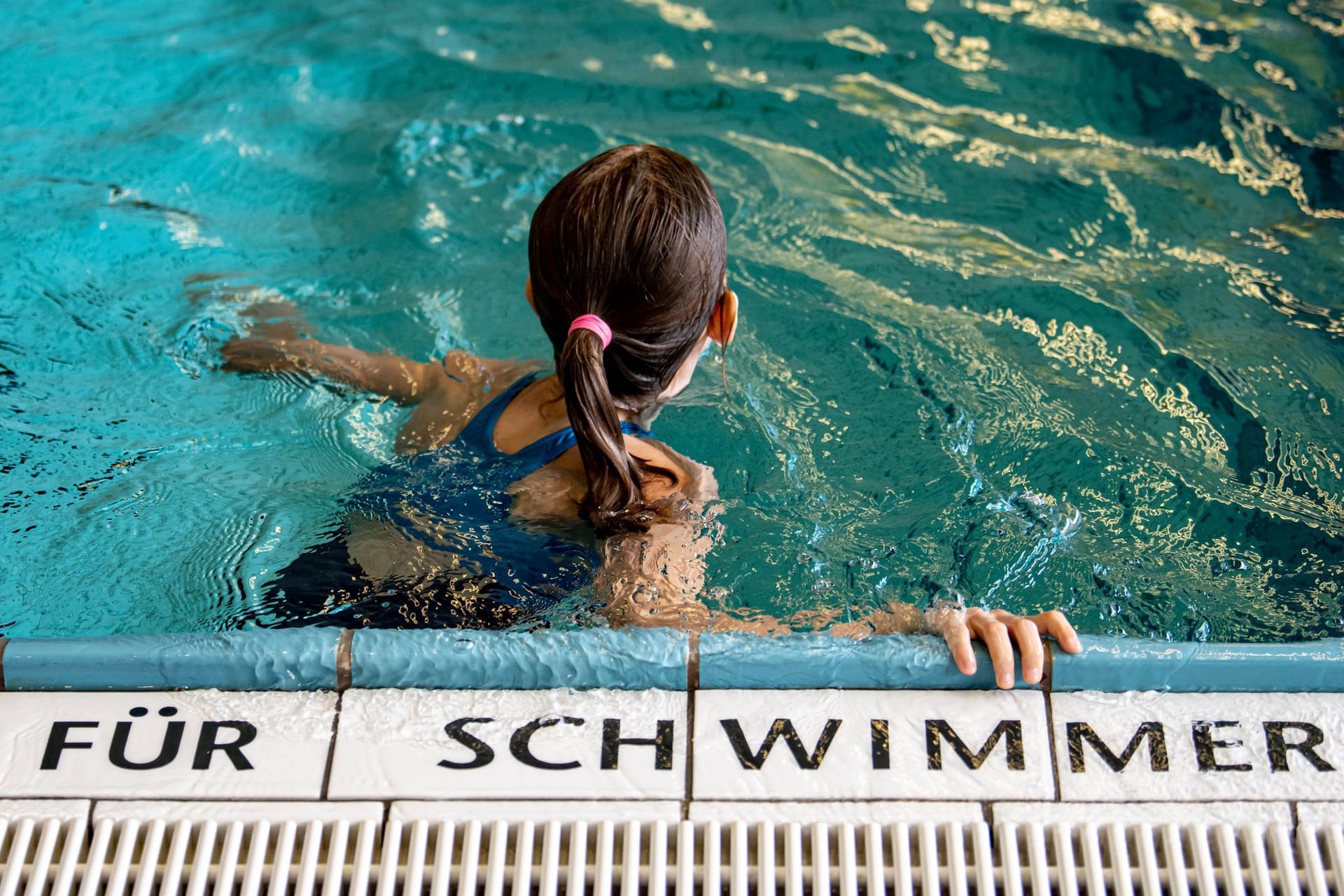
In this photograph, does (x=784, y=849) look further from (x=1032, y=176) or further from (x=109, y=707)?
A: (x=1032, y=176)

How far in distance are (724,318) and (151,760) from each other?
112 centimetres

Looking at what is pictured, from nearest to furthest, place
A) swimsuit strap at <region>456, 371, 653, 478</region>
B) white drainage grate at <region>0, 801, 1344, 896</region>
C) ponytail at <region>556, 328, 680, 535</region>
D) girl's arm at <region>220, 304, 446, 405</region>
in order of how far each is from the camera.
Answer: white drainage grate at <region>0, 801, 1344, 896</region> → ponytail at <region>556, 328, 680, 535</region> → swimsuit strap at <region>456, 371, 653, 478</region> → girl's arm at <region>220, 304, 446, 405</region>

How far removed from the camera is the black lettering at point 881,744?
161 cm

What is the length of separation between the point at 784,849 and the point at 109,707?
947 millimetres

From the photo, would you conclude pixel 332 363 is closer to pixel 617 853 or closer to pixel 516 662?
pixel 516 662

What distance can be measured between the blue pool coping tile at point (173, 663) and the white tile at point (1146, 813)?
3.15 feet

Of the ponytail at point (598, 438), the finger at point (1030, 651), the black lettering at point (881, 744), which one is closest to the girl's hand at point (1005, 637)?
the finger at point (1030, 651)

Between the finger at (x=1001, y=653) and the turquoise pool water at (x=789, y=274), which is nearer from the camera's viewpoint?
the finger at (x=1001, y=653)

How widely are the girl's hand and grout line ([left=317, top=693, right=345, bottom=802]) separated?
858 millimetres

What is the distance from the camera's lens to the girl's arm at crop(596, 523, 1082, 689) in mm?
1669

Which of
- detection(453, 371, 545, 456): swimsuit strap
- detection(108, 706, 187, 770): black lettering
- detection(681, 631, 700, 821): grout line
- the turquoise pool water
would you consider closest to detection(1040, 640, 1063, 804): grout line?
detection(681, 631, 700, 821): grout line

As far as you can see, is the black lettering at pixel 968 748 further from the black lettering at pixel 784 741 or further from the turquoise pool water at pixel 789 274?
the turquoise pool water at pixel 789 274

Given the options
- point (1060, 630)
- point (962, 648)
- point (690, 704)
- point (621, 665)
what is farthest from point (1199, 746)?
point (621, 665)

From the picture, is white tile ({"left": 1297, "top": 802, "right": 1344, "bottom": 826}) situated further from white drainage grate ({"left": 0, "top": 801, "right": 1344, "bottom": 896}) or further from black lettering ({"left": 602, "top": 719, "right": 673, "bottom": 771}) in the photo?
black lettering ({"left": 602, "top": 719, "right": 673, "bottom": 771})
